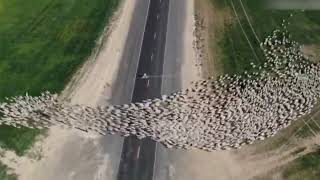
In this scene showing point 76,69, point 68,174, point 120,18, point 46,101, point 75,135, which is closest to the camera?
point 68,174

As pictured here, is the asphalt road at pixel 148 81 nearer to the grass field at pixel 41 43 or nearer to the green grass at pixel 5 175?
the grass field at pixel 41 43

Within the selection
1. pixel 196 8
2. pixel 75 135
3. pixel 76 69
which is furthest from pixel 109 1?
pixel 75 135

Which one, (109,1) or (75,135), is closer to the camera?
(75,135)

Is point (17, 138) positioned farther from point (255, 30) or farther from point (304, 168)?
point (255, 30)

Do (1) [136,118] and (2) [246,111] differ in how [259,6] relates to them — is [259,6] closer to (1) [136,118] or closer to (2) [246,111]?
(2) [246,111]

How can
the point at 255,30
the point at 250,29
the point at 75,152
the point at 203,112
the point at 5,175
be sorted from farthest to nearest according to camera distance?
the point at 250,29, the point at 255,30, the point at 203,112, the point at 75,152, the point at 5,175

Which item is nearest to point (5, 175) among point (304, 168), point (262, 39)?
point (304, 168)
